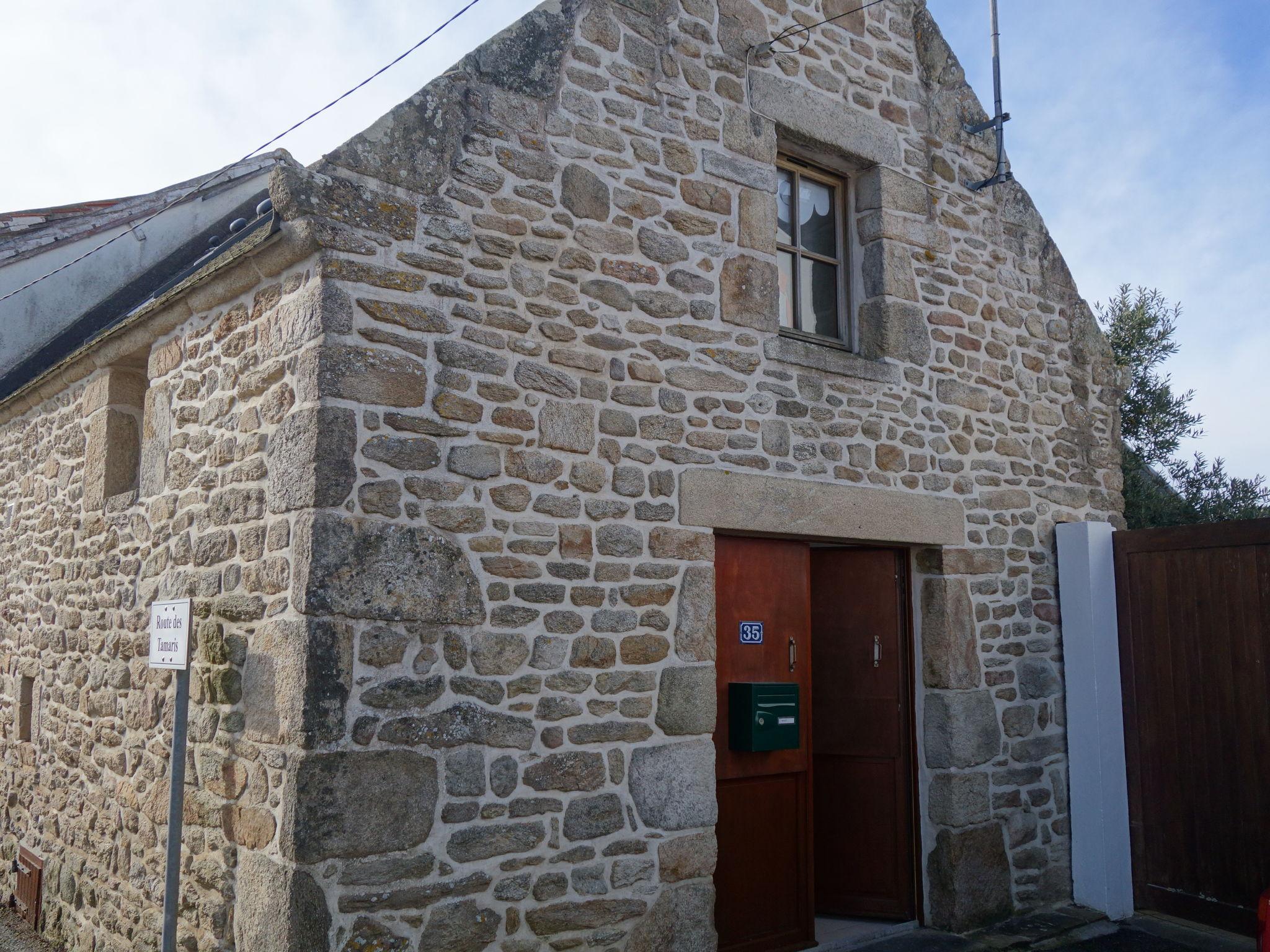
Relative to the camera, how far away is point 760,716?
15.7 feet

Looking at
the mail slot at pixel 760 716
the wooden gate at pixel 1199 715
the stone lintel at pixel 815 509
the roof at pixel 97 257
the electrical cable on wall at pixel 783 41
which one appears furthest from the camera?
the roof at pixel 97 257

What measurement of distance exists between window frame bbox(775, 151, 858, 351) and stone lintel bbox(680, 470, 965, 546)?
847mm

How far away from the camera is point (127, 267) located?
29.2ft

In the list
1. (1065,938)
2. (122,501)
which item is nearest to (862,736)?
(1065,938)

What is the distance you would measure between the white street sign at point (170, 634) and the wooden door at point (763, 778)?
7.44 feet

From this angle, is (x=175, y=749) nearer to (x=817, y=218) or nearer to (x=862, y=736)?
(x=862, y=736)

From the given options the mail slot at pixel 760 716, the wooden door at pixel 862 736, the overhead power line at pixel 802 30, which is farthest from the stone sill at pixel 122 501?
the overhead power line at pixel 802 30

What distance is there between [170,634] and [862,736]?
11.5 ft

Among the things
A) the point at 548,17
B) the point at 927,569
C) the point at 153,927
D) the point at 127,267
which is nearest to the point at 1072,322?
the point at 927,569

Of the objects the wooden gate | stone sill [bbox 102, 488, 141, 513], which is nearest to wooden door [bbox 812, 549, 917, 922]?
the wooden gate

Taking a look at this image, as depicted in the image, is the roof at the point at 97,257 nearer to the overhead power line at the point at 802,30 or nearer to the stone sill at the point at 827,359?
the overhead power line at the point at 802,30

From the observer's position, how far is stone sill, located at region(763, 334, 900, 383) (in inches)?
197

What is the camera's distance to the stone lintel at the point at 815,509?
4.63 metres

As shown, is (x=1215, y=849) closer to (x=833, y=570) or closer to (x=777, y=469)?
(x=833, y=570)
